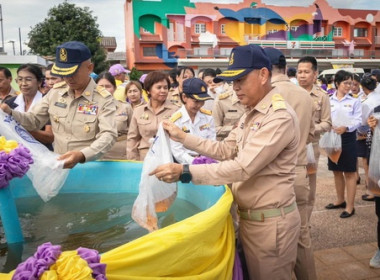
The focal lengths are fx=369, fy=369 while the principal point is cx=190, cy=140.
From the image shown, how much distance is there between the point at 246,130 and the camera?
7.07ft

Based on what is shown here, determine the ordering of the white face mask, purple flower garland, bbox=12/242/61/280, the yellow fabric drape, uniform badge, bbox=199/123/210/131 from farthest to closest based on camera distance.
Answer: the white face mask, uniform badge, bbox=199/123/210/131, the yellow fabric drape, purple flower garland, bbox=12/242/61/280

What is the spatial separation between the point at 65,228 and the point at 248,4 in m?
35.0

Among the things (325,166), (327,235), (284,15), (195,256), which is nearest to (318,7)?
(284,15)

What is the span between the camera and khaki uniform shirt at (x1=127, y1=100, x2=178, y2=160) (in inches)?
152

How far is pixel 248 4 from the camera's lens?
34344 millimetres

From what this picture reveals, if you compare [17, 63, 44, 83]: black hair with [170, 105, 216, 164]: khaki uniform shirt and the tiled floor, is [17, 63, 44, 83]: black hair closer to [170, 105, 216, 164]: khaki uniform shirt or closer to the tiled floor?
[170, 105, 216, 164]: khaki uniform shirt

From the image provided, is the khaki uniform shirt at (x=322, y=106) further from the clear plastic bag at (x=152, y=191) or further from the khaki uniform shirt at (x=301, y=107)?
the clear plastic bag at (x=152, y=191)

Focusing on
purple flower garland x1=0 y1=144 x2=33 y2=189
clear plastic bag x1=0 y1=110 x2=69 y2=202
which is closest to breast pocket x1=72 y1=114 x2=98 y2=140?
clear plastic bag x1=0 y1=110 x2=69 y2=202

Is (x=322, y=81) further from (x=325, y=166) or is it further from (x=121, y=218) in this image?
(x=121, y=218)

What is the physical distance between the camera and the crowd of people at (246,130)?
1971mm

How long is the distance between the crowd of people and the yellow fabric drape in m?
0.21

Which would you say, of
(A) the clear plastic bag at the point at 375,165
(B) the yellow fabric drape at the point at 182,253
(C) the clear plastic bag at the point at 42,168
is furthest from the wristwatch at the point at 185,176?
(A) the clear plastic bag at the point at 375,165

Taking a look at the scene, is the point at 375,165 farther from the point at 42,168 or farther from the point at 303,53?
the point at 303,53

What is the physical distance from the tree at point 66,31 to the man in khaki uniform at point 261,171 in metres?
24.7
